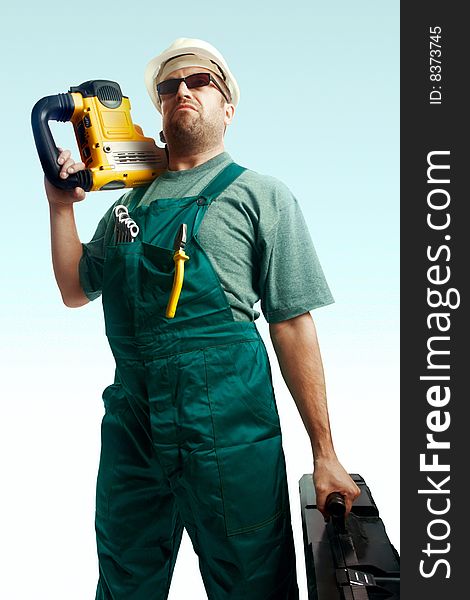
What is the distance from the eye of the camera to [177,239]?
1.68m

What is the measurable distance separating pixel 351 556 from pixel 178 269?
695 millimetres

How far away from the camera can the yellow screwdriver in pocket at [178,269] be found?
5.40ft

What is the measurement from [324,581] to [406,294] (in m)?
0.60

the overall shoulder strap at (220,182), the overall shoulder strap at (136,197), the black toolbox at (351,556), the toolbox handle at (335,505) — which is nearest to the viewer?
the black toolbox at (351,556)

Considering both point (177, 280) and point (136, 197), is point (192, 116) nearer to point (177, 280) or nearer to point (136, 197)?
point (136, 197)

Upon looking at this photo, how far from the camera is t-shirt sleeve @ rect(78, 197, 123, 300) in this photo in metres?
1.96

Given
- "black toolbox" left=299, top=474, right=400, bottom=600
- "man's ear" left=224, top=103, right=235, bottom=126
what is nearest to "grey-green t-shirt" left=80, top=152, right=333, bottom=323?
"man's ear" left=224, top=103, right=235, bottom=126

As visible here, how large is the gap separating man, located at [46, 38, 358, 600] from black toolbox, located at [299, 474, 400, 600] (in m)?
0.08

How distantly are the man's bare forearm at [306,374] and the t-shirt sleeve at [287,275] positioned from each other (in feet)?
0.11

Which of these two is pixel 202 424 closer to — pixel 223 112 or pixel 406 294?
pixel 406 294

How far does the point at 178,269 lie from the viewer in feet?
5.41

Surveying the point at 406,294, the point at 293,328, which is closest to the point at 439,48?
the point at 406,294

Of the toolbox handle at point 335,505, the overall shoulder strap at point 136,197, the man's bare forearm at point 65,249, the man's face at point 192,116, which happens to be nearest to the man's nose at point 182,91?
the man's face at point 192,116
